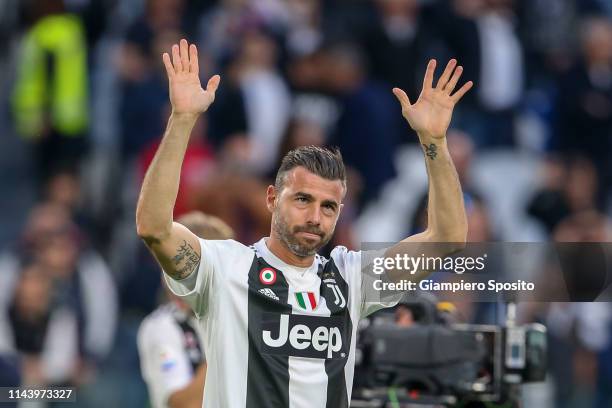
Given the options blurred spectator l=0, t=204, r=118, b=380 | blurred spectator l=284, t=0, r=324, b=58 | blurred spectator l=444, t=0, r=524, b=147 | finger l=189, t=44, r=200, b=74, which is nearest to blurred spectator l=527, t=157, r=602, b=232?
blurred spectator l=444, t=0, r=524, b=147

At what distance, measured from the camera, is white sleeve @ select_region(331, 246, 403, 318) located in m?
5.83

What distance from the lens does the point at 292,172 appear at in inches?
226

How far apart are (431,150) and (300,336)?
0.83 m

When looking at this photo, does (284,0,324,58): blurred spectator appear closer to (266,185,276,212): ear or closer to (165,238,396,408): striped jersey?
(266,185,276,212): ear

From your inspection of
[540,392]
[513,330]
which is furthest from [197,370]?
[540,392]

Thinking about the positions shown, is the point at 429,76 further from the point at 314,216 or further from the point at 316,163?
the point at 314,216

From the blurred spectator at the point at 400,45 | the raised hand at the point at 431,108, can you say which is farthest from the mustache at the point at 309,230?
the blurred spectator at the point at 400,45

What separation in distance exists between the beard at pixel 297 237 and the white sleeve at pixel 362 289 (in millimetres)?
230

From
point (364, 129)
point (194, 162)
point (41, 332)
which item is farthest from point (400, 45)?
point (41, 332)

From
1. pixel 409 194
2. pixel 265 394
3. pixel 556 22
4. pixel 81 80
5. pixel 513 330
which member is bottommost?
pixel 265 394

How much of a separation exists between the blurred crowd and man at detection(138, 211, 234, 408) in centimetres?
393

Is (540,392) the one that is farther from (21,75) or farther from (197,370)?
(21,75)

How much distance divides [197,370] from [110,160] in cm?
633

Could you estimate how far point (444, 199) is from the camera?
18.5 feet
